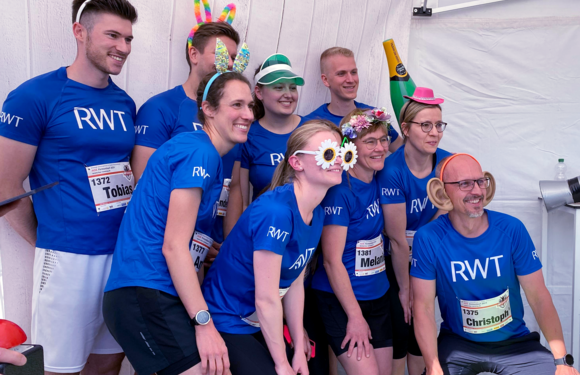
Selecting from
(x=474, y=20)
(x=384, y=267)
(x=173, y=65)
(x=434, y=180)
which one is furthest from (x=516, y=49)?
(x=173, y=65)

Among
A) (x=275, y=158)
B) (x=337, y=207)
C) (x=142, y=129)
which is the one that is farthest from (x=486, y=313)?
(x=142, y=129)

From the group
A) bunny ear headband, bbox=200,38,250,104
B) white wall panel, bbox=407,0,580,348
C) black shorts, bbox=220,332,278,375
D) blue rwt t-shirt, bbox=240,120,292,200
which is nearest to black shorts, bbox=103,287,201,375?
black shorts, bbox=220,332,278,375

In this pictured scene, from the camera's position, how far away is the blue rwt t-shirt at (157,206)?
1.56m

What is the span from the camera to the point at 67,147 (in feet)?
6.24

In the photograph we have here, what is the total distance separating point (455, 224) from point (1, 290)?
6.41 ft

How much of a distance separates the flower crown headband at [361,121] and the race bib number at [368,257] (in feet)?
1.58

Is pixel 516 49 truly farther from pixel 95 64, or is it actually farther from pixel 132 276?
pixel 132 276

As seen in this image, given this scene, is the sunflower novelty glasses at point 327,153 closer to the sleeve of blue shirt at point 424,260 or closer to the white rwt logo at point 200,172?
the white rwt logo at point 200,172

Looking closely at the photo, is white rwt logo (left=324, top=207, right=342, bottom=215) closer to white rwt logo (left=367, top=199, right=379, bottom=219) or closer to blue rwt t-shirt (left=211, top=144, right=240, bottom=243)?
white rwt logo (left=367, top=199, right=379, bottom=219)

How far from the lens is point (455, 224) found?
2168 mm

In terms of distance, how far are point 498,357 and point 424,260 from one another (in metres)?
0.48

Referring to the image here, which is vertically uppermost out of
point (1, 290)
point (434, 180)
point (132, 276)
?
point (434, 180)

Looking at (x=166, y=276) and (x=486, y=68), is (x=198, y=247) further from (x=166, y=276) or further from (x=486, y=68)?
(x=486, y=68)

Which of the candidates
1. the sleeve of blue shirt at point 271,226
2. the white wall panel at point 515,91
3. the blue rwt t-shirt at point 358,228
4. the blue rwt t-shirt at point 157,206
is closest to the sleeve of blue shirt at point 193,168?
the blue rwt t-shirt at point 157,206
